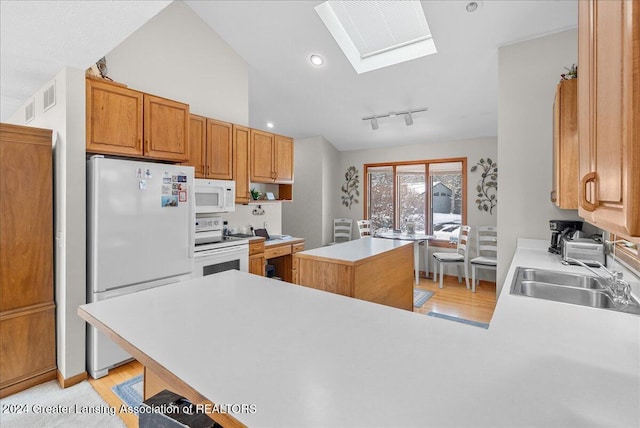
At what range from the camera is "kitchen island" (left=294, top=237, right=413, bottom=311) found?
217 cm

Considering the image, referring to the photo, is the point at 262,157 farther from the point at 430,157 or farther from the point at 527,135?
the point at 430,157

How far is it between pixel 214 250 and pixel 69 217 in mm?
1265

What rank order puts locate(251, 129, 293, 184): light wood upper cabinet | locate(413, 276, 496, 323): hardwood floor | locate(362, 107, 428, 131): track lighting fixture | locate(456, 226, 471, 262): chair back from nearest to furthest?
locate(413, 276, 496, 323): hardwood floor, locate(251, 129, 293, 184): light wood upper cabinet, locate(362, 107, 428, 131): track lighting fixture, locate(456, 226, 471, 262): chair back

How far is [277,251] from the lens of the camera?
4059 mm

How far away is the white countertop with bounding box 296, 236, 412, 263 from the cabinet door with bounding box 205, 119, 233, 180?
1.63 meters

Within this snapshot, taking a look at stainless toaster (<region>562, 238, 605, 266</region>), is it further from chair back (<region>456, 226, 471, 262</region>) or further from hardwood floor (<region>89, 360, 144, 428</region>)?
hardwood floor (<region>89, 360, 144, 428</region>)

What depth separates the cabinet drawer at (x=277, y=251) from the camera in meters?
3.91

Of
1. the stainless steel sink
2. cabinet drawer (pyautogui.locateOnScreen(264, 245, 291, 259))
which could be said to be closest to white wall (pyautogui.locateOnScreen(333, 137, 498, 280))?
cabinet drawer (pyautogui.locateOnScreen(264, 245, 291, 259))

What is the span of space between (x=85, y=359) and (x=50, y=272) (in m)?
0.72

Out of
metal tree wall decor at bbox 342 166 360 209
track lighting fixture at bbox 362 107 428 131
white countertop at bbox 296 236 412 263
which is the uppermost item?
track lighting fixture at bbox 362 107 428 131

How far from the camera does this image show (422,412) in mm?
619

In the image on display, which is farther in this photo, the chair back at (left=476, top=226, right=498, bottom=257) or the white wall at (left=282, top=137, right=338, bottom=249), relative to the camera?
the white wall at (left=282, top=137, right=338, bottom=249)

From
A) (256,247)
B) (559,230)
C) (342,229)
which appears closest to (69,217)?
(256,247)

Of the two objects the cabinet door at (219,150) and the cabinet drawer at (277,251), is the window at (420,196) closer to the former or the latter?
the cabinet drawer at (277,251)
